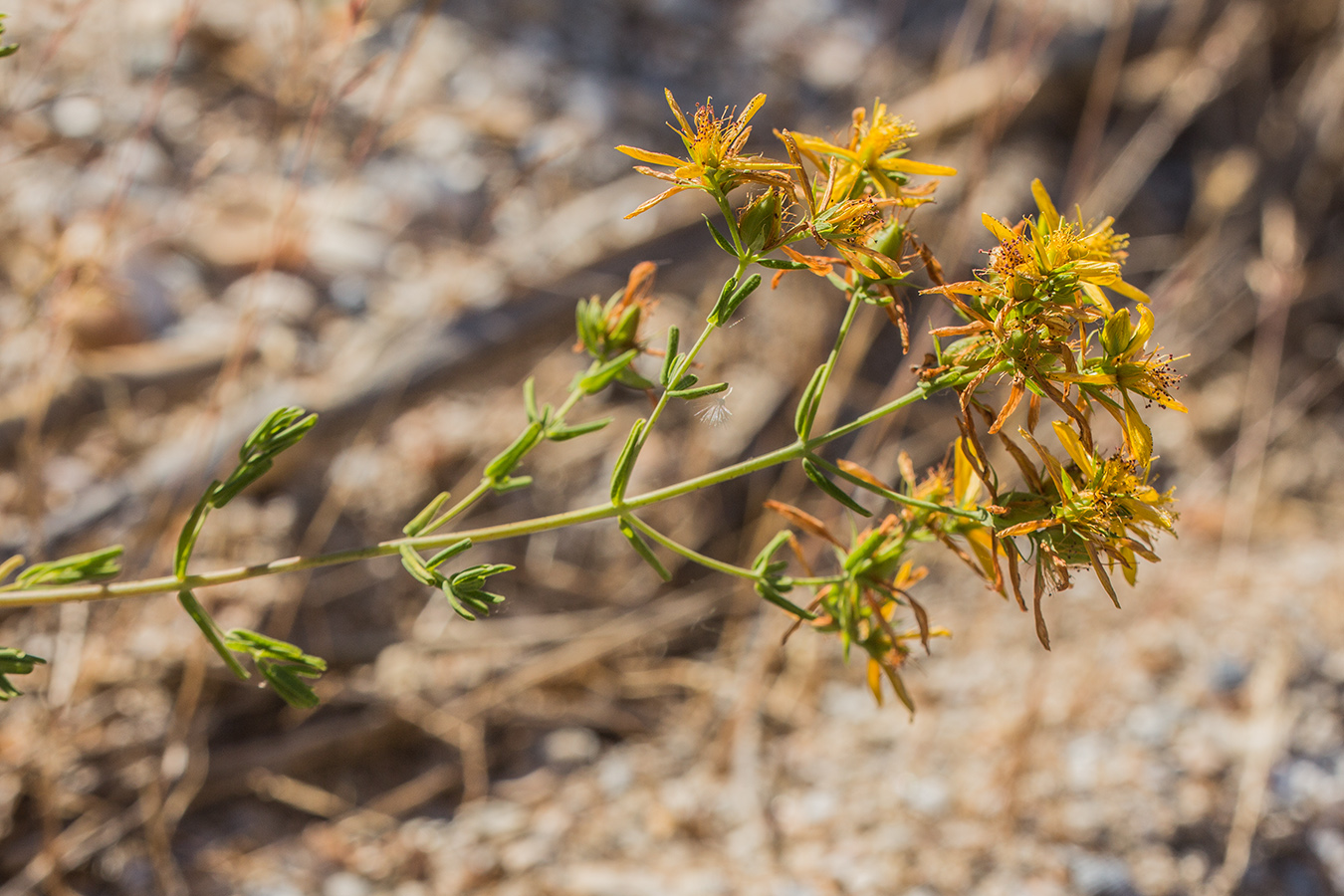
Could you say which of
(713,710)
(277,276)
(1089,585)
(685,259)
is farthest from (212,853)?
(1089,585)

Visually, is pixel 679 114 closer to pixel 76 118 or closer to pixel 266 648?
pixel 266 648

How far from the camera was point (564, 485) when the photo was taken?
11.1 ft

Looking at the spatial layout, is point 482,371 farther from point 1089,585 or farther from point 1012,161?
point 1012,161

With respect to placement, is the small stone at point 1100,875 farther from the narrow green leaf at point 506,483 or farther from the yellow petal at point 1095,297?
the narrow green leaf at point 506,483

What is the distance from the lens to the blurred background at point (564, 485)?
7.32 feet

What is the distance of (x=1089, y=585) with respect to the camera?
3.28 m

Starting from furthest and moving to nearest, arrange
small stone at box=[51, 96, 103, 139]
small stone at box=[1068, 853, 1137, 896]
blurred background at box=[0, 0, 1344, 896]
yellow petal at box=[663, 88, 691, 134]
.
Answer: small stone at box=[51, 96, 103, 139], blurred background at box=[0, 0, 1344, 896], small stone at box=[1068, 853, 1137, 896], yellow petal at box=[663, 88, 691, 134]

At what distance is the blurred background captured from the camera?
223 centimetres

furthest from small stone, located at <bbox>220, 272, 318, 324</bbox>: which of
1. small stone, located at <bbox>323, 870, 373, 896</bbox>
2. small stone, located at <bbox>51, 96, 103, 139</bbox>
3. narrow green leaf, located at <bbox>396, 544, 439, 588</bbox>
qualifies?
narrow green leaf, located at <bbox>396, 544, 439, 588</bbox>

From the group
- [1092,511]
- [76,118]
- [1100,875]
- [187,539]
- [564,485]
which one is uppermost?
[1092,511]

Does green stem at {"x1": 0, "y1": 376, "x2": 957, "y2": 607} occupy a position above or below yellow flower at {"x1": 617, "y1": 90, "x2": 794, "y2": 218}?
below

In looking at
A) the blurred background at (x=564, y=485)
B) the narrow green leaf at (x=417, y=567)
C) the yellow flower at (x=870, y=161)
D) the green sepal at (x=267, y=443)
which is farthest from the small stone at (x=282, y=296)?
the yellow flower at (x=870, y=161)

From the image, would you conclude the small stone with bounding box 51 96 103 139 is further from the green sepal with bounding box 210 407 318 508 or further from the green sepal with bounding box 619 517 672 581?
the green sepal with bounding box 619 517 672 581

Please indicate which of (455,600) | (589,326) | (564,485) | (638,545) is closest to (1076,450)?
(638,545)
